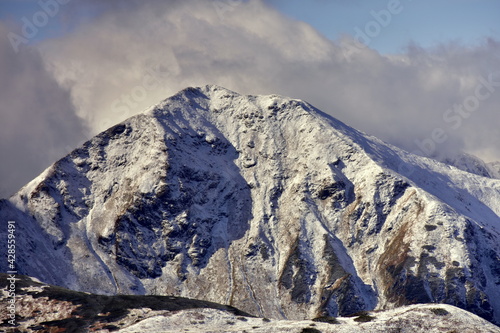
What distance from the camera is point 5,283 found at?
153 meters

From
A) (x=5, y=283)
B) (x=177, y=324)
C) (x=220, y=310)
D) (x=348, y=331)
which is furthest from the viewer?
(x=5, y=283)

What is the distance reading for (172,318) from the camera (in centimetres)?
13675

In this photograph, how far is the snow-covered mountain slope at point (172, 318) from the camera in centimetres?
12638

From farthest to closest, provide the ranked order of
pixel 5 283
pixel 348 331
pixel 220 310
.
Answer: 1. pixel 5 283
2. pixel 220 310
3. pixel 348 331

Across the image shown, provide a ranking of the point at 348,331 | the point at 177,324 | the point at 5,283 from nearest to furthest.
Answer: the point at 348,331, the point at 177,324, the point at 5,283

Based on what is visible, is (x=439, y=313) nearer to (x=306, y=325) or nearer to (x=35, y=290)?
(x=306, y=325)

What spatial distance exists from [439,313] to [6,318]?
8937cm

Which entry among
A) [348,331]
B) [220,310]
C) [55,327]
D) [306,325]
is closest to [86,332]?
[55,327]

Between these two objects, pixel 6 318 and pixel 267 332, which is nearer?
pixel 267 332

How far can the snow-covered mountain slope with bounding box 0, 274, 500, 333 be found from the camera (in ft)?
415

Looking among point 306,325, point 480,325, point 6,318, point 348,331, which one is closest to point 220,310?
point 306,325

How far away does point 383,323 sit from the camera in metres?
127

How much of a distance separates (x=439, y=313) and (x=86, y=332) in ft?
232

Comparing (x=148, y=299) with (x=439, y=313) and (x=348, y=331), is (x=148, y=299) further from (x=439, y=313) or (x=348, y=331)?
(x=439, y=313)
